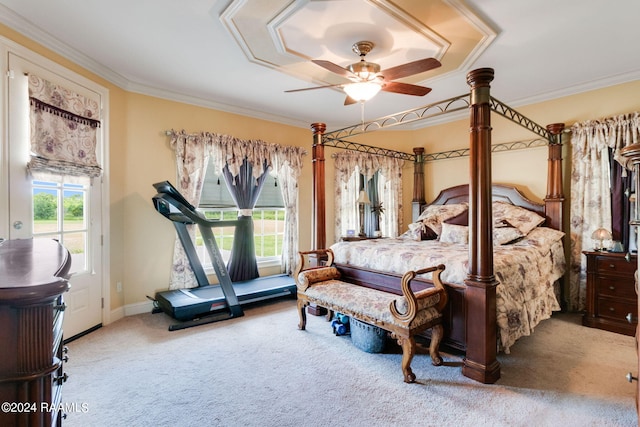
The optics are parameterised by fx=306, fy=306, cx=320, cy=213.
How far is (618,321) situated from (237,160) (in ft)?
15.4

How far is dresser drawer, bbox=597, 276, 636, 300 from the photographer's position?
301 cm

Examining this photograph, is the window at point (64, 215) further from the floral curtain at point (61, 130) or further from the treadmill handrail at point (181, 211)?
the treadmill handrail at point (181, 211)

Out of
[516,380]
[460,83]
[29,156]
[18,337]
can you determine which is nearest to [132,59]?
[29,156]

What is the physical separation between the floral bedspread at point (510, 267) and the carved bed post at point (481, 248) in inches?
7.2

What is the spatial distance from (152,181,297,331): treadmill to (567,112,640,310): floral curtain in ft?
11.8

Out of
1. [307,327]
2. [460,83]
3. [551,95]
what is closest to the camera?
[307,327]

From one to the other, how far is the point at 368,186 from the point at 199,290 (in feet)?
10.7

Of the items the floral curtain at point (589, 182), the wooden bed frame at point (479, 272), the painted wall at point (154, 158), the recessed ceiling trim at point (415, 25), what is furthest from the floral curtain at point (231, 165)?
the floral curtain at point (589, 182)

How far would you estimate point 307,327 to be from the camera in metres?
3.29

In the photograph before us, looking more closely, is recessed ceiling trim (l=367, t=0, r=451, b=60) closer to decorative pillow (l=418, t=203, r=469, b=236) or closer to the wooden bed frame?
the wooden bed frame

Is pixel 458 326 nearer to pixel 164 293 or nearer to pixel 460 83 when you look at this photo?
pixel 460 83

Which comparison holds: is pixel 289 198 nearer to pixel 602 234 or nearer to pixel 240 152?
pixel 240 152

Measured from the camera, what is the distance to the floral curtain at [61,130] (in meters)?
2.59

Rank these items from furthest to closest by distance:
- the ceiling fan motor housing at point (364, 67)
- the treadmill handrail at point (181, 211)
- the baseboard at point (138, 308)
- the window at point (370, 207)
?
the window at point (370, 207), the baseboard at point (138, 308), the treadmill handrail at point (181, 211), the ceiling fan motor housing at point (364, 67)
